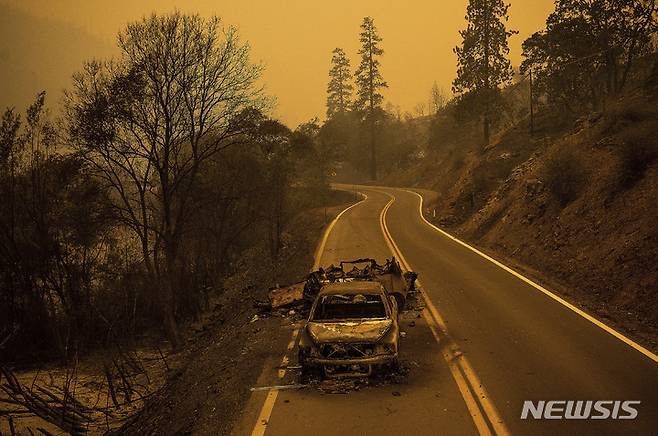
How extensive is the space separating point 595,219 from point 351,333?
11961mm

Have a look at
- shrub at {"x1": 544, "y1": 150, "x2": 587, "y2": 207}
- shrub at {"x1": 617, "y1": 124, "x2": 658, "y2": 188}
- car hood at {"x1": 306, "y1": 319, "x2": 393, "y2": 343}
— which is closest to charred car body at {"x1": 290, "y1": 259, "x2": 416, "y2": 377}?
car hood at {"x1": 306, "y1": 319, "x2": 393, "y2": 343}

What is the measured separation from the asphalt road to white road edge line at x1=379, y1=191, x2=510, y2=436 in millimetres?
17

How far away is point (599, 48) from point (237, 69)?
28.7 m

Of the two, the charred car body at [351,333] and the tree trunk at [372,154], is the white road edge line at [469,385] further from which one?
the tree trunk at [372,154]

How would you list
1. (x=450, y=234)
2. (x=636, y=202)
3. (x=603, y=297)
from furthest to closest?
(x=450, y=234) < (x=636, y=202) < (x=603, y=297)

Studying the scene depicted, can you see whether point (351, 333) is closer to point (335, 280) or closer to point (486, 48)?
point (335, 280)

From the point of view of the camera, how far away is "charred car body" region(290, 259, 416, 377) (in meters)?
8.53

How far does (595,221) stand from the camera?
1658 centimetres

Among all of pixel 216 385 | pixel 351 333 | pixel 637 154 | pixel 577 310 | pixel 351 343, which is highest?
pixel 637 154

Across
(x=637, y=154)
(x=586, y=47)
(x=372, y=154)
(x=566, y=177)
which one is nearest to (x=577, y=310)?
(x=637, y=154)

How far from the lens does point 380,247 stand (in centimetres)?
2317

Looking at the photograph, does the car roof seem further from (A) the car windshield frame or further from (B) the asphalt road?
(B) the asphalt road

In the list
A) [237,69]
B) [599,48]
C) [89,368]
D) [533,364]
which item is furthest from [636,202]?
[599,48]

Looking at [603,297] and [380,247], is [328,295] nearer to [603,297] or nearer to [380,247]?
[603,297]
